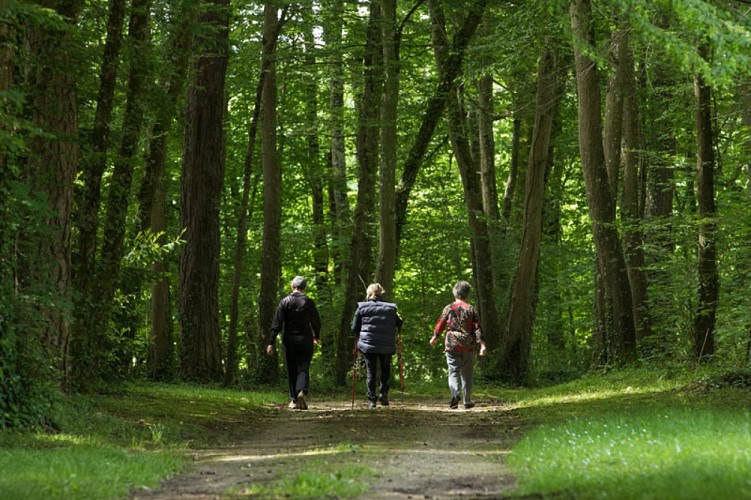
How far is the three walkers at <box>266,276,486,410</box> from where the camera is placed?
17.4 metres

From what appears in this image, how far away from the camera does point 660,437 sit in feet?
31.3

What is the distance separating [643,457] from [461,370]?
948cm

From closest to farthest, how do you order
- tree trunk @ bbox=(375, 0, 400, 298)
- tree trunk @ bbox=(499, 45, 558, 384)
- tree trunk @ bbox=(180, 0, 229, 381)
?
tree trunk @ bbox=(375, 0, 400, 298), tree trunk @ bbox=(180, 0, 229, 381), tree trunk @ bbox=(499, 45, 558, 384)

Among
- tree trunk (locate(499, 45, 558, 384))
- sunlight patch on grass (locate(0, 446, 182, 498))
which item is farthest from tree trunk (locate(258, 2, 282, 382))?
sunlight patch on grass (locate(0, 446, 182, 498))

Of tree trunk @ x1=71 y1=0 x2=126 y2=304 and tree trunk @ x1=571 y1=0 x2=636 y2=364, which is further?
tree trunk @ x1=571 y1=0 x2=636 y2=364

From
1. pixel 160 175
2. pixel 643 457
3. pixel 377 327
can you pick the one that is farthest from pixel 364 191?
pixel 643 457

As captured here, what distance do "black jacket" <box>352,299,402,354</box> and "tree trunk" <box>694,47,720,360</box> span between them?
18.6 feet

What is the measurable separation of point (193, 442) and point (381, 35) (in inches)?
520

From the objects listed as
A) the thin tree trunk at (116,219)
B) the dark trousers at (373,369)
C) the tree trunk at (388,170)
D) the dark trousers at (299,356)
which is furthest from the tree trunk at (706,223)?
the thin tree trunk at (116,219)

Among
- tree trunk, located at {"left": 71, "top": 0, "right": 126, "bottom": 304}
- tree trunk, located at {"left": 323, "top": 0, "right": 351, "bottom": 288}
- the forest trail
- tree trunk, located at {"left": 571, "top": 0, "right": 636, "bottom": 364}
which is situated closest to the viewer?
the forest trail

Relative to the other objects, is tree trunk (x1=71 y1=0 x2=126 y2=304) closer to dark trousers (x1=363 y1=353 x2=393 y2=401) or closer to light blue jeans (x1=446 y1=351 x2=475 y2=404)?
dark trousers (x1=363 y1=353 x2=393 y2=401)

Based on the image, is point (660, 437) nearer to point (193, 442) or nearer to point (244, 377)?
point (193, 442)

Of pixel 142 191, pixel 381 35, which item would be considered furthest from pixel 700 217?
pixel 142 191

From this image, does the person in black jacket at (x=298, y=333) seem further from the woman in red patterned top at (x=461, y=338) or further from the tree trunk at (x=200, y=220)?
the tree trunk at (x=200, y=220)
